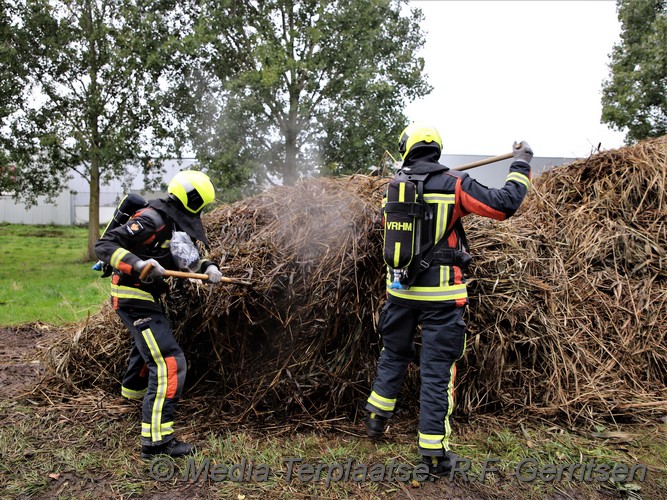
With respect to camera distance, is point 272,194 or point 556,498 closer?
point 556,498

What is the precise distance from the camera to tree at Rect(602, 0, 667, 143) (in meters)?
14.8

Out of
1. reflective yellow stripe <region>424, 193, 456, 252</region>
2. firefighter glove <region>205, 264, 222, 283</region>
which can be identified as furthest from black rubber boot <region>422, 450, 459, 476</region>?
firefighter glove <region>205, 264, 222, 283</region>

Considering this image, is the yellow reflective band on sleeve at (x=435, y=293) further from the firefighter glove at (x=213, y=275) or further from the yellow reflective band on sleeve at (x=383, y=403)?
the firefighter glove at (x=213, y=275)

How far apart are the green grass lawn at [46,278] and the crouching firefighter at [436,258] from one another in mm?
3372

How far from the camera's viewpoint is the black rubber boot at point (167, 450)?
3508 mm

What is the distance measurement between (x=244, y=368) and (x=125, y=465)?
112 cm

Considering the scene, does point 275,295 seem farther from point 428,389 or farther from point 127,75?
point 127,75

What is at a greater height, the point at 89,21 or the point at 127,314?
the point at 89,21

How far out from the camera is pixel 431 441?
131 inches

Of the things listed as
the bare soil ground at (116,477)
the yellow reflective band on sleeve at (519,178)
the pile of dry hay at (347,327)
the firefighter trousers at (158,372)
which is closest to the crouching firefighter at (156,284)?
the firefighter trousers at (158,372)

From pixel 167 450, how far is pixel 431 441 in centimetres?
171

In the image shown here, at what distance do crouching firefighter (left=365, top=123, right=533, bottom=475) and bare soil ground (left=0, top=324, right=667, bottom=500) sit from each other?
1.11 feet

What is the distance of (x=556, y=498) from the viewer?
3146 mm

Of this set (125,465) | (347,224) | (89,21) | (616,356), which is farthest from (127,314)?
(89,21)
